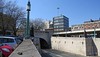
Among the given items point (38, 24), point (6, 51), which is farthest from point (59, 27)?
point (6, 51)

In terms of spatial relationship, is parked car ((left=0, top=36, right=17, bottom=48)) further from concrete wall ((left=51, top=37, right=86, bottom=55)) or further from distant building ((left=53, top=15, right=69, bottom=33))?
distant building ((left=53, top=15, right=69, bottom=33))

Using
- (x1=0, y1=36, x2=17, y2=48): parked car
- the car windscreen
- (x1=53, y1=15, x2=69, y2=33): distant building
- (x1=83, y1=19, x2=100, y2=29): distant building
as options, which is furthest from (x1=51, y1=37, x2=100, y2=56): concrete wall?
(x1=53, y1=15, x2=69, y2=33): distant building

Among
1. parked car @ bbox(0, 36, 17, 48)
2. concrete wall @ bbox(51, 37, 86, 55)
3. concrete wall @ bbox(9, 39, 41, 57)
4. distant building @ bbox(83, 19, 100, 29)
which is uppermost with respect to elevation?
distant building @ bbox(83, 19, 100, 29)

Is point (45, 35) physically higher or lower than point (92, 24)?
lower

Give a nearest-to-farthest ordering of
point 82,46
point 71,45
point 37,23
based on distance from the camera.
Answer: point 82,46 → point 71,45 → point 37,23

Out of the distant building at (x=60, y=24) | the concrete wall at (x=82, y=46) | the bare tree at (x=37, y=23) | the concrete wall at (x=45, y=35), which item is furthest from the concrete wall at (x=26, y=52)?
the distant building at (x=60, y=24)

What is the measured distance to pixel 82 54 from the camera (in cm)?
2444

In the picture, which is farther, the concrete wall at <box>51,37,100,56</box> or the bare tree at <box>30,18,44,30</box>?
the bare tree at <box>30,18,44,30</box>

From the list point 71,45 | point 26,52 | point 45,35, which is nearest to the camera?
point 26,52

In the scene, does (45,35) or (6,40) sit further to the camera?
(45,35)

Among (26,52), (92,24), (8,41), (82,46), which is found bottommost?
(82,46)

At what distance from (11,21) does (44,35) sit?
53.6 ft

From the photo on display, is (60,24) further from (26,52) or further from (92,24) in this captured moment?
(26,52)

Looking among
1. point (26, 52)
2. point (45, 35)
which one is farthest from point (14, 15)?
point (26, 52)
